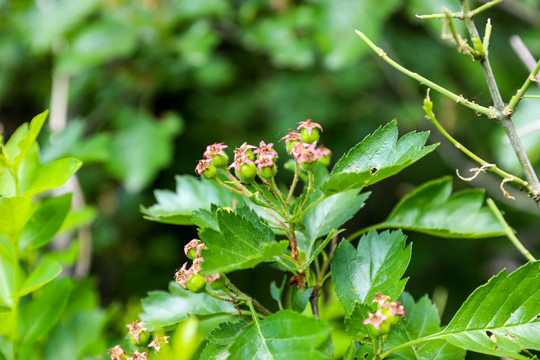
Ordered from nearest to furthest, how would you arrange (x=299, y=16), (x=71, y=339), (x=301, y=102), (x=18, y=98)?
(x=71, y=339), (x=299, y=16), (x=301, y=102), (x=18, y=98)

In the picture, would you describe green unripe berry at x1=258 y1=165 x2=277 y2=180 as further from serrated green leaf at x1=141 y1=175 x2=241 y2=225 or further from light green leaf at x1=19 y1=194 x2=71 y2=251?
light green leaf at x1=19 y1=194 x2=71 y2=251

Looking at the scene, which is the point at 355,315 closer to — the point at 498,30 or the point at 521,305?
the point at 521,305

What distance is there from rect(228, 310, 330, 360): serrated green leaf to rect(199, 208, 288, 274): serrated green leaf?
7cm

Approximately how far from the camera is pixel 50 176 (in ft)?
2.19

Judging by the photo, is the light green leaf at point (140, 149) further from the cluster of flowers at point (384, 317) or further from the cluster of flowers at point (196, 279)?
the cluster of flowers at point (384, 317)

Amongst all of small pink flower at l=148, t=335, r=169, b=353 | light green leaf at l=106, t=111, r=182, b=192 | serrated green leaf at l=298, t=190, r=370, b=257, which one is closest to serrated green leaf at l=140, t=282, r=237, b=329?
small pink flower at l=148, t=335, r=169, b=353

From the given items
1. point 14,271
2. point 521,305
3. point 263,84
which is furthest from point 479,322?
point 263,84

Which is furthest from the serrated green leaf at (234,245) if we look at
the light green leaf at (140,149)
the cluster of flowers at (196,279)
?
the light green leaf at (140,149)

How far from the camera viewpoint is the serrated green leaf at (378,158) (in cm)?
51

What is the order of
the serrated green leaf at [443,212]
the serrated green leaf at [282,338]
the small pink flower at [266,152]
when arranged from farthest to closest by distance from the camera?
the serrated green leaf at [443,212]
the small pink flower at [266,152]
the serrated green leaf at [282,338]

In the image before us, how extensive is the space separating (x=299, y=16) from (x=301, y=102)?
441 mm

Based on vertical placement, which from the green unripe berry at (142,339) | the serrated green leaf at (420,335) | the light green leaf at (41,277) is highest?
the light green leaf at (41,277)

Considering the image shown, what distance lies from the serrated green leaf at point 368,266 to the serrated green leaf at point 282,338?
3.7 inches

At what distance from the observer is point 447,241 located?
95.9 inches
